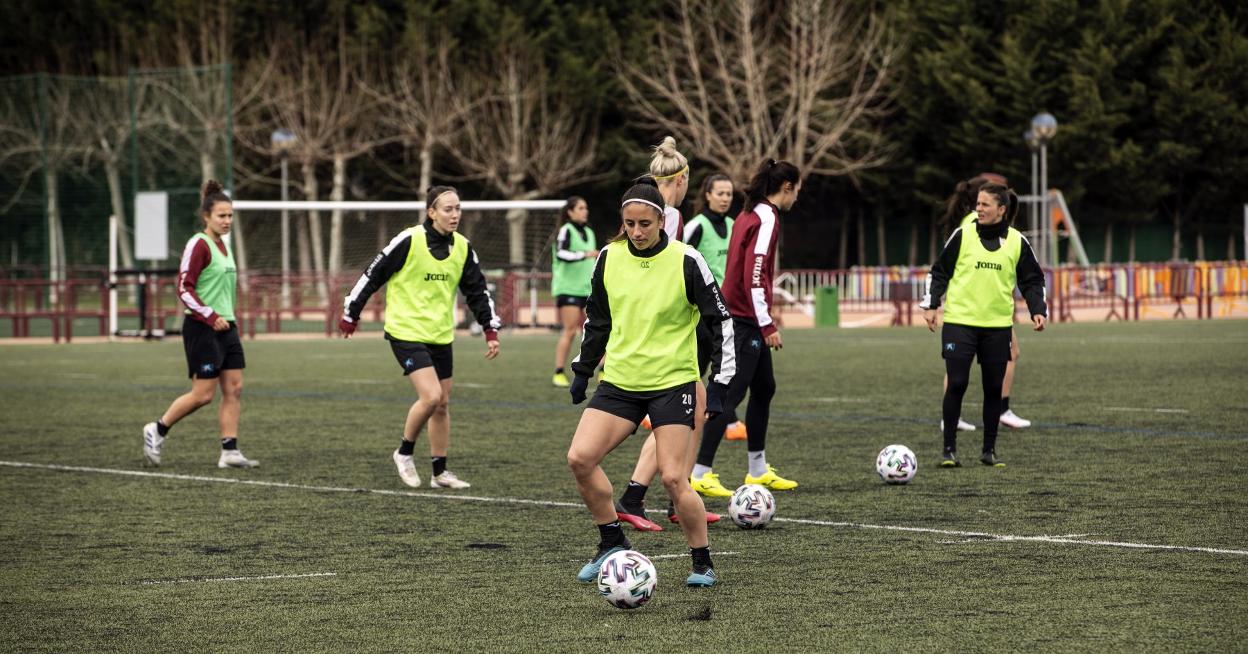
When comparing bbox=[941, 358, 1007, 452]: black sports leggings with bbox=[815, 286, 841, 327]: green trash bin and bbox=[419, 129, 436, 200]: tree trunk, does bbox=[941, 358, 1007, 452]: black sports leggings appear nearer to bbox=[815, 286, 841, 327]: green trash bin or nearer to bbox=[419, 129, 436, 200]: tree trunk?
bbox=[815, 286, 841, 327]: green trash bin

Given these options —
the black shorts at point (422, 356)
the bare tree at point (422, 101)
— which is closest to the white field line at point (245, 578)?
the black shorts at point (422, 356)

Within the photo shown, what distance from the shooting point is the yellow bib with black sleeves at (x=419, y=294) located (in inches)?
427

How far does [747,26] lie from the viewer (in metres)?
48.1

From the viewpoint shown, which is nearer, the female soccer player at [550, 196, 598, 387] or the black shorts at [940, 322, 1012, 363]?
the black shorts at [940, 322, 1012, 363]

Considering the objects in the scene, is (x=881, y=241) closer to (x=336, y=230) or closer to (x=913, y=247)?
(x=913, y=247)

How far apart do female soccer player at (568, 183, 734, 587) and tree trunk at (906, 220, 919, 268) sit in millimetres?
49786

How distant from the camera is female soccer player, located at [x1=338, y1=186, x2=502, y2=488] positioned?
424 inches

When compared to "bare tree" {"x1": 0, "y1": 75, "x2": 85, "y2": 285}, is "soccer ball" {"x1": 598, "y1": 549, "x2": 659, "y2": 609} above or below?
below

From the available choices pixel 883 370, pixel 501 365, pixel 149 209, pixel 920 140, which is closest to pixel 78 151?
pixel 149 209

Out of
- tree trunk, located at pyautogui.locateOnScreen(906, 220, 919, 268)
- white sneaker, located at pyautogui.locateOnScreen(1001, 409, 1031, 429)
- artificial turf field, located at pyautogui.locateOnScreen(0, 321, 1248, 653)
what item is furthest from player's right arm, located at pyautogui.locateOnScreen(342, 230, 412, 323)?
tree trunk, located at pyautogui.locateOnScreen(906, 220, 919, 268)

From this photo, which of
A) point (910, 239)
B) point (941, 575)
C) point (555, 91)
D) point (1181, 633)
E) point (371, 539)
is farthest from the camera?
point (910, 239)

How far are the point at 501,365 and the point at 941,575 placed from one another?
51.7 ft

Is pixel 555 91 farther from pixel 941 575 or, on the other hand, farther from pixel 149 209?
pixel 941 575

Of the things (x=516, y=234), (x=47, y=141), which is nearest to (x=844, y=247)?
(x=516, y=234)
